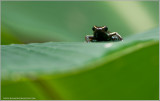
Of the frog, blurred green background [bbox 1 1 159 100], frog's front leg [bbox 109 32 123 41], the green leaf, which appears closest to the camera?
blurred green background [bbox 1 1 159 100]

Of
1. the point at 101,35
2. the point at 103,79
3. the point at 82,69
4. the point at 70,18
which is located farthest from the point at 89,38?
the point at 82,69

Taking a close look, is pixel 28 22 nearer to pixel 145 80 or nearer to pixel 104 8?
pixel 104 8

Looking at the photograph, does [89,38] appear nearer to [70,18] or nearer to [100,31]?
[100,31]

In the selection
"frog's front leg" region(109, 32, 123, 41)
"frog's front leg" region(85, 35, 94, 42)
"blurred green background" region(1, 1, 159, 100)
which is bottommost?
"blurred green background" region(1, 1, 159, 100)

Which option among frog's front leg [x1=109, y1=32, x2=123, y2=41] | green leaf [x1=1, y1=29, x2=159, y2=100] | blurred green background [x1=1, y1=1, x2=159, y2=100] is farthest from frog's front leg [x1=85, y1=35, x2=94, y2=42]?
green leaf [x1=1, y1=29, x2=159, y2=100]

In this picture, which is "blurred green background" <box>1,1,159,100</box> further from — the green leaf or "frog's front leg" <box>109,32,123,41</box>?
"frog's front leg" <box>109,32,123,41</box>

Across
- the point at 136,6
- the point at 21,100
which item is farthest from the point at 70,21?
the point at 21,100

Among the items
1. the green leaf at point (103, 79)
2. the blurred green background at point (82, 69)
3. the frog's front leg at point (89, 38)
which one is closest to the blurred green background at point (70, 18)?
the frog's front leg at point (89, 38)

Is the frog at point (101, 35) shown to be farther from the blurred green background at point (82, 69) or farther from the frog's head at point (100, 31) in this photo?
the blurred green background at point (82, 69)

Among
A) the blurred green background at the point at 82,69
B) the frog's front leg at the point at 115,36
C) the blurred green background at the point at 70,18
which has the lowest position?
the blurred green background at the point at 82,69
